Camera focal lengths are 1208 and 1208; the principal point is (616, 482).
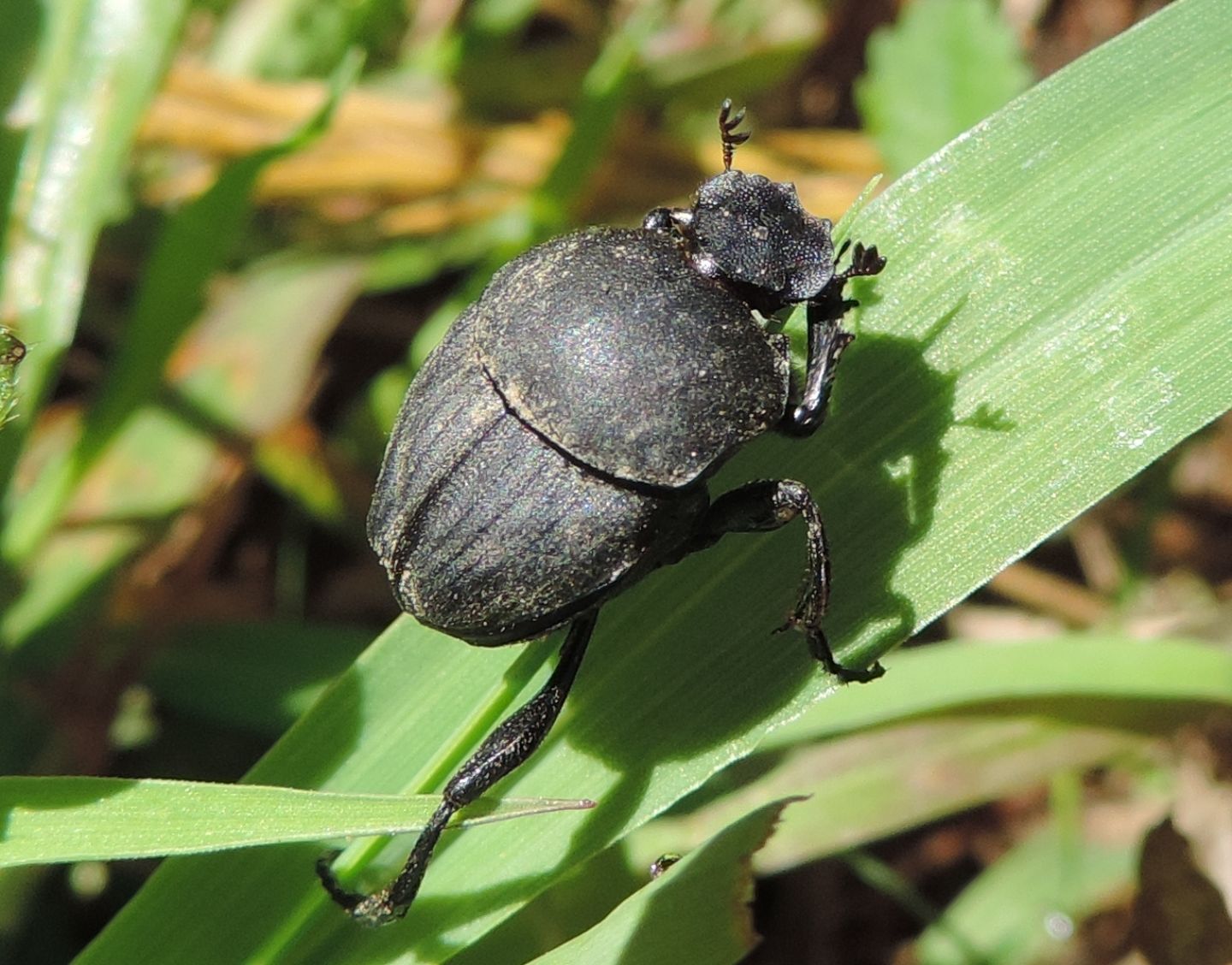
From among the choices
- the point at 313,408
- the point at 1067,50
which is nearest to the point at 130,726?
the point at 313,408

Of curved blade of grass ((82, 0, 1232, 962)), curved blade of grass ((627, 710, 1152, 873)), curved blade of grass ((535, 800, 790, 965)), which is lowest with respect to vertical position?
curved blade of grass ((627, 710, 1152, 873))

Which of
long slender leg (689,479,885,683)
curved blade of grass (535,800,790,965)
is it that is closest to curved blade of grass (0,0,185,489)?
long slender leg (689,479,885,683)

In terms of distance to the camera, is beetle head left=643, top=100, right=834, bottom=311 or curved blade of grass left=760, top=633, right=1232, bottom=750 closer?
beetle head left=643, top=100, right=834, bottom=311

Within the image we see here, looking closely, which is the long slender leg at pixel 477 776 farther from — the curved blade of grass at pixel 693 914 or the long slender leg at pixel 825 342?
the long slender leg at pixel 825 342

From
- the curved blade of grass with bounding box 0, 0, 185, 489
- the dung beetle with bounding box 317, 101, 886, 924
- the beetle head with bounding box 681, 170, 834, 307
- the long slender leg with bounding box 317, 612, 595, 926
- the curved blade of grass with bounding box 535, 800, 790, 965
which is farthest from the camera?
the curved blade of grass with bounding box 0, 0, 185, 489

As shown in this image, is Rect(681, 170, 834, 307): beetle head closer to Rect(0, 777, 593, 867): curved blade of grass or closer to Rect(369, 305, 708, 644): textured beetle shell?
Rect(369, 305, 708, 644): textured beetle shell

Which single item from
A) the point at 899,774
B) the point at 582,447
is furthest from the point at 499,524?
the point at 899,774

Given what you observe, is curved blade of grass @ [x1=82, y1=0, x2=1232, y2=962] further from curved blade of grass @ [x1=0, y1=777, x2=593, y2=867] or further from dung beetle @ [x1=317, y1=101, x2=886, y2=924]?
curved blade of grass @ [x1=0, y1=777, x2=593, y2=867]

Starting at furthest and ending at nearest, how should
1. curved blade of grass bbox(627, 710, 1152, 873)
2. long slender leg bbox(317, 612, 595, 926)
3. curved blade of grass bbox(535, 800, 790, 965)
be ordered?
curved blade of grass bbox(627, 710, 1152, 873) → long slender leg bbox(317, 612, 595, 926) → curved blade of grass bbox(535, 800, 790, 965)

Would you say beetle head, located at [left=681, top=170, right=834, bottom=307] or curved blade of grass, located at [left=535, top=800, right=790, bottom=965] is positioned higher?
beetle head, located at [left=681, top=170, right=834, bottom=307]
